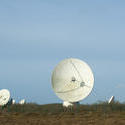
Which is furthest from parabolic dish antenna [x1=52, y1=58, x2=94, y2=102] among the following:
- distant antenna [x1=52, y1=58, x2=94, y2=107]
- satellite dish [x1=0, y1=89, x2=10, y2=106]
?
satellite dish [x1=0, y1=89, x2=10, y2=106]

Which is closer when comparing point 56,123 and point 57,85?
point 56,123

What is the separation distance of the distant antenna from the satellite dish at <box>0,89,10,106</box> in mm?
10077

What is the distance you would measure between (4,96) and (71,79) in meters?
11.6

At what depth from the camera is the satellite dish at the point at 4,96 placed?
129 feet

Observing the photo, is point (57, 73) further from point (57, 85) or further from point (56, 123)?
point (56, 123)

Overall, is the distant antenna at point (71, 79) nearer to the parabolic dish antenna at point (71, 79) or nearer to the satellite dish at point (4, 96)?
the parabolic dish antenna at point (71, 79)

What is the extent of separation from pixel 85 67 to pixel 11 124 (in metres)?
11.0

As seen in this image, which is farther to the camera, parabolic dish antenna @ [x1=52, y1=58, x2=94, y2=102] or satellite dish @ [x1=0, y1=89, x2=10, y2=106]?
satellite dish @ [x1=0, y1=89, x2=10, y2=106]

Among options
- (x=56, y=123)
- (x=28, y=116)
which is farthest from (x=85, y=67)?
(x=56, y=123)

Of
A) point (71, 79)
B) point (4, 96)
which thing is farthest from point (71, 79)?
point (4, 96)

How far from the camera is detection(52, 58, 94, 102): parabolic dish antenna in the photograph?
102 feet

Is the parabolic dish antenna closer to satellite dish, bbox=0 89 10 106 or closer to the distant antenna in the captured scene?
A: the distant antenna

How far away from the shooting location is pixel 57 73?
102ft

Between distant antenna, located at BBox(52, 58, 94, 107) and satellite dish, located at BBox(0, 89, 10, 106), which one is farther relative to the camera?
satellite dish, located at BBox(0, 89, 10, 106)
